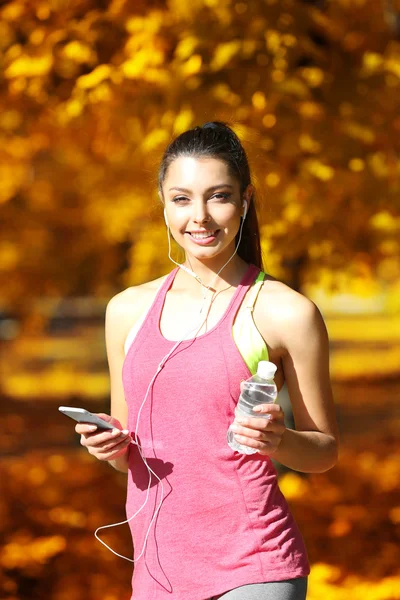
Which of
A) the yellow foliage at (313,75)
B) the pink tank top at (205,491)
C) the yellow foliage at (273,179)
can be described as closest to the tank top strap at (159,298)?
the pink tank top at (205,491)

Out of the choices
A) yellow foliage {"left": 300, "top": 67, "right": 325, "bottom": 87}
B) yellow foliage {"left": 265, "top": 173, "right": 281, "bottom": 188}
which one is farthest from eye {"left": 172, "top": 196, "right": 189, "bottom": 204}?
yellow foliage {"left": 300, "top": 67, "right": 325, "bottom": 87}

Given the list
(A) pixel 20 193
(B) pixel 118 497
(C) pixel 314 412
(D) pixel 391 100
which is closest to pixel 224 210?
(C) pixel 314 412

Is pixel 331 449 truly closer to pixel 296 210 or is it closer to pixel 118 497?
pixel 296 210

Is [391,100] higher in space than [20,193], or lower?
higher

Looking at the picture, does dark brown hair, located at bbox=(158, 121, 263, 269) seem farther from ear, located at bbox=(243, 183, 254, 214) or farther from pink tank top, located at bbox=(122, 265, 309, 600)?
pink tank top, located at bbox=(122, 265, 309, 600)

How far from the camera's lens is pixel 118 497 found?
7656 mm

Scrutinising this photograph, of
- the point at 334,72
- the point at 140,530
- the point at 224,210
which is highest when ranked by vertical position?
the point at 334,72

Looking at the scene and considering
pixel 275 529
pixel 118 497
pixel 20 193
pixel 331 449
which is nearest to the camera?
pixel 275 529

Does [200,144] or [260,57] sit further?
[260,57]

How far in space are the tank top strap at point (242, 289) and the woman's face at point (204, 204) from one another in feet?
0.37

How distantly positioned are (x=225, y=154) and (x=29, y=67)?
8.96ft

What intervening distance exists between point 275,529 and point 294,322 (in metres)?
0.51

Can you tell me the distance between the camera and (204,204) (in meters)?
2.34

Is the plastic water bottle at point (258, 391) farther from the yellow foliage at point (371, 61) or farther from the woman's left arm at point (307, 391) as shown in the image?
the yellow foliage at point (371, 61)
